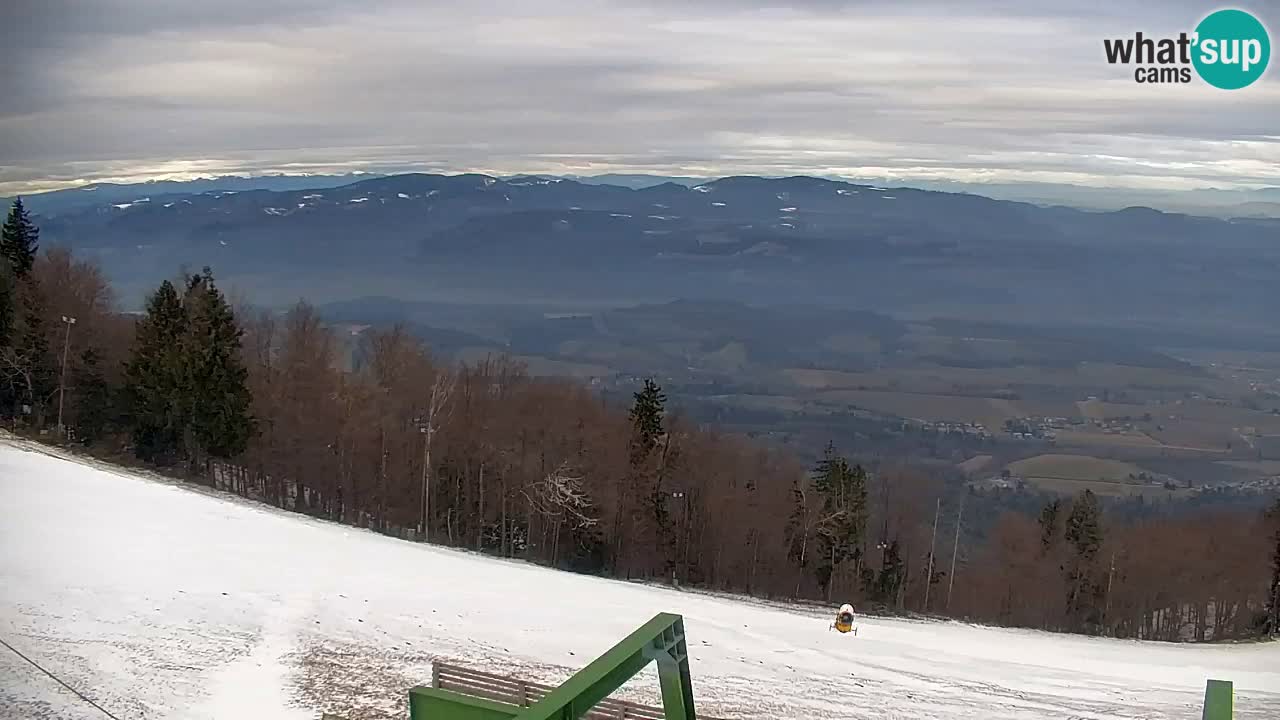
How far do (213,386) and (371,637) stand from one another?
16.1 meters

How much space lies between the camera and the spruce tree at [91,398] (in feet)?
92.4

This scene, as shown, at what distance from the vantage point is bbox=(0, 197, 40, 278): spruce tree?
31.9 m

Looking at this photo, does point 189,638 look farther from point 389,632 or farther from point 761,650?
point 761,650

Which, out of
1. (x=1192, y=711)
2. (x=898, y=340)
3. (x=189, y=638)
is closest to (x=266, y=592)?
(x=189, y=638)

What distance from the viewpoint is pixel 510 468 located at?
29406mm

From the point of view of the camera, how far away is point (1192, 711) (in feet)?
41.1

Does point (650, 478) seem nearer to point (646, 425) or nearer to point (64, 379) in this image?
point (646, 425)

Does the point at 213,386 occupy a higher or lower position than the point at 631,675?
lower

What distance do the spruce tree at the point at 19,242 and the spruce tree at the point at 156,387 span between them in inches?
257

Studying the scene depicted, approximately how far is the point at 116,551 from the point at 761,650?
9552 millimetres

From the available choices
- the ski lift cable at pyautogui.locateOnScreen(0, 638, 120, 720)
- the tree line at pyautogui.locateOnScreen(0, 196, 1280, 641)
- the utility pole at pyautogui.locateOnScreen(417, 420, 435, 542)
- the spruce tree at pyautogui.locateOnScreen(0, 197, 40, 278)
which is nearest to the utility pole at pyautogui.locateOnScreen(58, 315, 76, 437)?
the tree line at pyautogui.locateOnScreen(0, 196, 1280, 641)

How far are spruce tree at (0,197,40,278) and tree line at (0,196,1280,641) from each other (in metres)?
0.13

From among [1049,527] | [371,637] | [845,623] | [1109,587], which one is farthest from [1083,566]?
[371,637]

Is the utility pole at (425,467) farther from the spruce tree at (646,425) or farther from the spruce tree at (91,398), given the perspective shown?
the spruce tree at (91,398)
